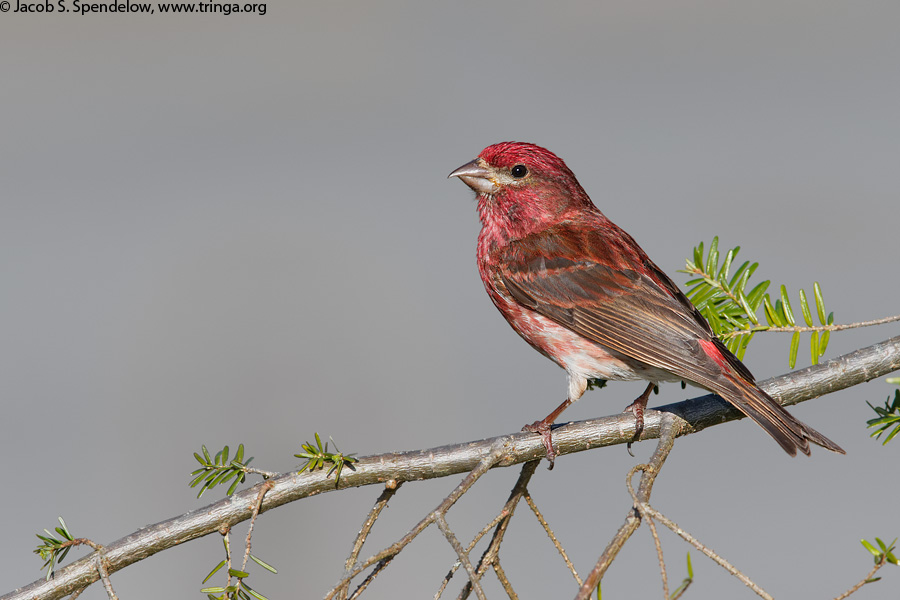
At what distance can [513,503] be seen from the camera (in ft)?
6.26

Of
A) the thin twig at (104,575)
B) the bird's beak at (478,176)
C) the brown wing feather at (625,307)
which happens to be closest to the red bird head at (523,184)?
the bird's beak at (478,176)

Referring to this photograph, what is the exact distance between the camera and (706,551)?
137cm

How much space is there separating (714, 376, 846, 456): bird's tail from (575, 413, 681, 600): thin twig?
27 cm

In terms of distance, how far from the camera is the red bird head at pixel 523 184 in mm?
3441

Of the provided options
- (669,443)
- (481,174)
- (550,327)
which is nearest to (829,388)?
(669,443)

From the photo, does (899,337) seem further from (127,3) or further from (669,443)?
(127,3)

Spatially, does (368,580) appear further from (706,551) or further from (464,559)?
(706,551)

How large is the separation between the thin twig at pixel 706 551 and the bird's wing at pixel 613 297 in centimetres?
108

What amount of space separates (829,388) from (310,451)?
144 cm

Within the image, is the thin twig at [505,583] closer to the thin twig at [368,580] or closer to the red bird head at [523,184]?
the thin twig at [368,580]

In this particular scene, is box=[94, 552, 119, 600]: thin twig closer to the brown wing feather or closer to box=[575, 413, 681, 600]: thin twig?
box=[575, 413, 681, 600]: thin twig

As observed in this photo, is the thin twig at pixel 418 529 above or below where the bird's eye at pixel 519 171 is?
below

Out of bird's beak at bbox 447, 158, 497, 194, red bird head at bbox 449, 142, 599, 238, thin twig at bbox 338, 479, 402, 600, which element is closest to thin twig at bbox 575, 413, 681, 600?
thin twig at bbox 338, 479, 402, 600

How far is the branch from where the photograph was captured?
186 centimetres
